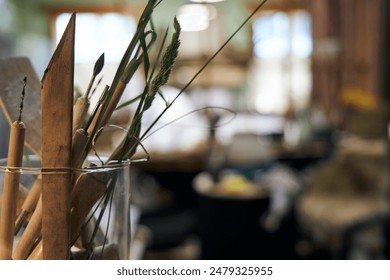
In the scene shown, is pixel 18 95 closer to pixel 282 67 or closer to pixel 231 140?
pixel 231 140

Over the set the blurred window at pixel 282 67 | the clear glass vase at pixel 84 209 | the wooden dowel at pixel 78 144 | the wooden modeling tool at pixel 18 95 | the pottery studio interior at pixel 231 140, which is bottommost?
the clear glass vase at pixel 84 209

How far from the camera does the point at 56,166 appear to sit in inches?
14.9

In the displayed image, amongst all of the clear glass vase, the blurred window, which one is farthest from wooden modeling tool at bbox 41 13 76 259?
the blurred window

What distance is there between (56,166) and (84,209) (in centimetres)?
4

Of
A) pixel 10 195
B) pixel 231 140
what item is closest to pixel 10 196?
pixel 10 195

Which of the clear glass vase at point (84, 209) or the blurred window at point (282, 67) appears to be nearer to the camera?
the clear glass vase at point (84, 209)

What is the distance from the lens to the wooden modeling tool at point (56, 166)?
0.37m

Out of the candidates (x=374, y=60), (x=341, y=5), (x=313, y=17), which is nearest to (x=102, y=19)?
(x=313, y=17)

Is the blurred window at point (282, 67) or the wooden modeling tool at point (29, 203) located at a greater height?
the blurred window at point (282, 67)

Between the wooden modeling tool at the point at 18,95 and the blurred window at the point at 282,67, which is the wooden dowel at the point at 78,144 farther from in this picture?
the blurred window at the point at 282,67

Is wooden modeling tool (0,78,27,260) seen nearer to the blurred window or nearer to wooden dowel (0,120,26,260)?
wooden dowel (0,120,26,260)

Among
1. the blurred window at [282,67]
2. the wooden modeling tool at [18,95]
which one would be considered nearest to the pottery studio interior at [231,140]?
the wooden modeling tool at [18,95]

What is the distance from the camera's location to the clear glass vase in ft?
1.28
